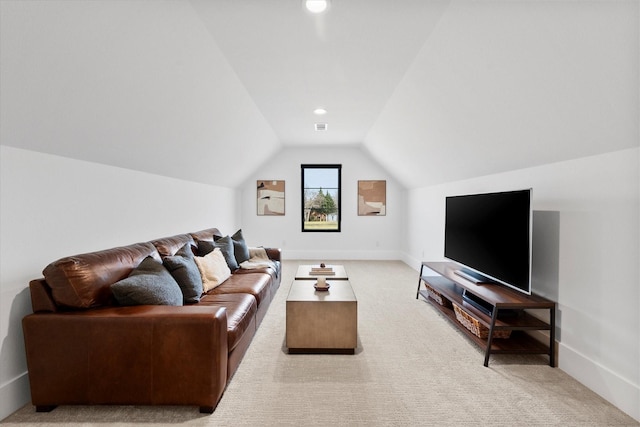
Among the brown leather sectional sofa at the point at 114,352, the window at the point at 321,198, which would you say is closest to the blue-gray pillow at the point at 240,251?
the brown leather sectional sofa at the point at 114,352

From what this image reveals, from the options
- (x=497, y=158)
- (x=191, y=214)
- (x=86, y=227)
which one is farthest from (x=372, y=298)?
(x=86, y=227)

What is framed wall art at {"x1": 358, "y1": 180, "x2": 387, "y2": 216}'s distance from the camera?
281 inches

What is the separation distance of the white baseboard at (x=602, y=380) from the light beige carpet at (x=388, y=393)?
49 millimetres

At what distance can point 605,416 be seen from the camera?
1.91m

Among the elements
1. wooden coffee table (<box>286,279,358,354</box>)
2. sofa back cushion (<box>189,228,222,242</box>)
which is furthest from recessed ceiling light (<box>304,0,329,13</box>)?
sofa back cushion (<box>189,228,222,242</box>)

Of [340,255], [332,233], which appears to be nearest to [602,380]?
[340,255]

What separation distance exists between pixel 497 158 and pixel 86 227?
12.3ft

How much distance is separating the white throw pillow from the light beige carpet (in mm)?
719

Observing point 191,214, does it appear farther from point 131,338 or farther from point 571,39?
point 571,39

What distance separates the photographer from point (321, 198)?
7242 millimetres

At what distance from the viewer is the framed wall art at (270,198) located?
7.16 metres

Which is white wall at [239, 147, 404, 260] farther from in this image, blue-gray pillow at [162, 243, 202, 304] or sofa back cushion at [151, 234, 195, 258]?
blue-gray pillow at [162, 243, 202, 304]

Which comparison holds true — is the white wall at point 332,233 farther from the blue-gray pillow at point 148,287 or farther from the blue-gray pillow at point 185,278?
the blue-gray pillow at point 148,287

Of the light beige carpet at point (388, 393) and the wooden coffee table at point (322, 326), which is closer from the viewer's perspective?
the light beige carpet at point (388, 393)
